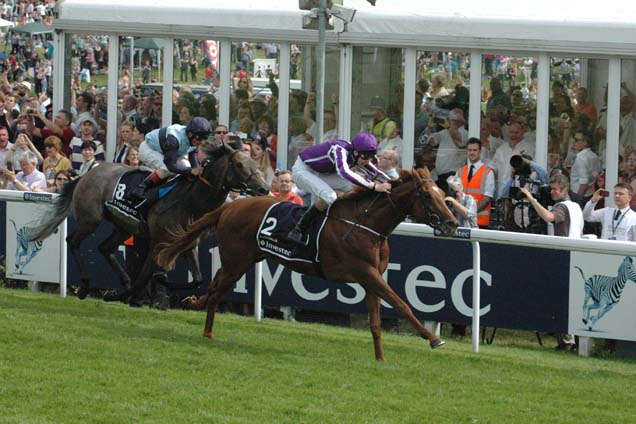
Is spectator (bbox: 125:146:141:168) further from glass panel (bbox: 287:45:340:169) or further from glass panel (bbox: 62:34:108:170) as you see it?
glass panel (bbox: 287:45:340:169)

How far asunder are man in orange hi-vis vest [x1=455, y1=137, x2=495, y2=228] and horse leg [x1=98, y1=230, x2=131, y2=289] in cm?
322

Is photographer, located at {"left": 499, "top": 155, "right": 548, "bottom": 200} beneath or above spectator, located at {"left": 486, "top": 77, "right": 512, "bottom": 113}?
beneath

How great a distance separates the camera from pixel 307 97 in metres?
14.9

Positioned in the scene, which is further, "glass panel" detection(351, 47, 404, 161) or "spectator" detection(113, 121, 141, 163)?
"spectator" detection(113, 121, 141, 163)

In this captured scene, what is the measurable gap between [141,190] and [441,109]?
3.39 metres

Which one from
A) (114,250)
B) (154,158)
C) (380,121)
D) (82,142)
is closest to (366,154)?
(154,158)

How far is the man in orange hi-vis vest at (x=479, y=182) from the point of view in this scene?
1332 cm

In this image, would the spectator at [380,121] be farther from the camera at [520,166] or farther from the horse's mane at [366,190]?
the horse's mane at [366,190]

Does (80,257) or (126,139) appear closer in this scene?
(80,257)

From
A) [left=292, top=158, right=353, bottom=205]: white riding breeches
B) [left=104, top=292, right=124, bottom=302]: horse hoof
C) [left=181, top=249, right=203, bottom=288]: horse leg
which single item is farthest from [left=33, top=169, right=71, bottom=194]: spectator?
[left=292, top=158, right=353, bottom=205]: white riding breeches

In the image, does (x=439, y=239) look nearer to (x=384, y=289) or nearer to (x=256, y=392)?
(x=384, y=289)

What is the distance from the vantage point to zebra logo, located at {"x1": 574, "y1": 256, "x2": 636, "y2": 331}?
1070cm

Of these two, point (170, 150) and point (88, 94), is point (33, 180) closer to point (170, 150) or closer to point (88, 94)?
point (88, 94)

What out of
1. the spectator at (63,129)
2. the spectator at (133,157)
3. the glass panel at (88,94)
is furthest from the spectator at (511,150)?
the spectator at (63,129)
